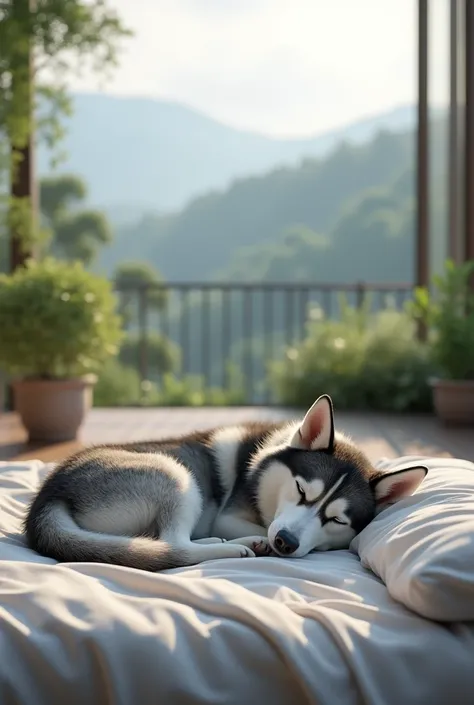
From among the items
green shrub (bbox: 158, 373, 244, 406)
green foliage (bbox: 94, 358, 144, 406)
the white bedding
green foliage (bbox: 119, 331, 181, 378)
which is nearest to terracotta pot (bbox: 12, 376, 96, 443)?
the white bedding

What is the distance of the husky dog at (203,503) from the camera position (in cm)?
178

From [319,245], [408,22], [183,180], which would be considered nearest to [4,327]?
[319,245]

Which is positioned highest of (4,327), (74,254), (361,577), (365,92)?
(365,92)

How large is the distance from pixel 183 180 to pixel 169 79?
3.75 meters

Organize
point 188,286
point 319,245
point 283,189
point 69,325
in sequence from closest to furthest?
point 69,325 < point 188,286 < point 319,245 < point 283,189

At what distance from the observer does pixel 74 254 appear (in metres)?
17.0

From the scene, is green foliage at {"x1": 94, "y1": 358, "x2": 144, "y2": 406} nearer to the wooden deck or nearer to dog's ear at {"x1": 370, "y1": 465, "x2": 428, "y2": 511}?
the wooden deck

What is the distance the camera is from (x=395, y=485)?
198 cm

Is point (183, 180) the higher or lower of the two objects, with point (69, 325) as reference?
higher

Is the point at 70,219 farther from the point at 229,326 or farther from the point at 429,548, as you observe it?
the point at 429,548

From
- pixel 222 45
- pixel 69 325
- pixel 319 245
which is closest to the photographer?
pixel 69 325

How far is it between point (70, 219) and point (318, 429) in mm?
15685

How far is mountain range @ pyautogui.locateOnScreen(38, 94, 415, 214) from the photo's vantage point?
30219mm

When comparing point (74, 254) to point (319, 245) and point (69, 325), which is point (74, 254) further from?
point (69, 325)
